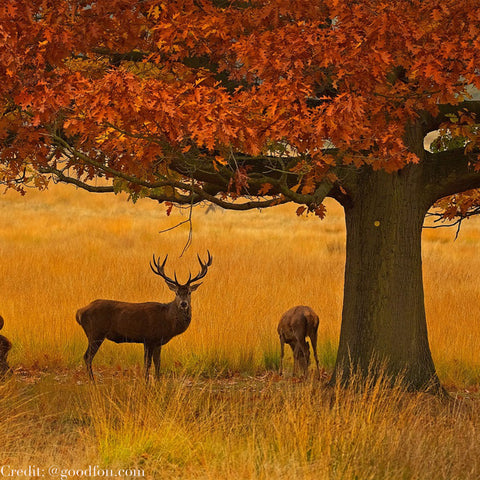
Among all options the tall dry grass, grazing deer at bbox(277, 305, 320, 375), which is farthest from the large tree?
the tall dry grass

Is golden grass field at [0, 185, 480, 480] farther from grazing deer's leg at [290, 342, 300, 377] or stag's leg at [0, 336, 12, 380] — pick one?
stag's leg at [0, 336, 12, 380]

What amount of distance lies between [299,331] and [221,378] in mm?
1483

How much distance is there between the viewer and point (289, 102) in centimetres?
774

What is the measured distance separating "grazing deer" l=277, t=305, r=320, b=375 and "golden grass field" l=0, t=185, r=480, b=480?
375 mm

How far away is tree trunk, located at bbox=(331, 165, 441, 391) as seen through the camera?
10789mm

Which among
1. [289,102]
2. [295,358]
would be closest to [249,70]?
[289,102]

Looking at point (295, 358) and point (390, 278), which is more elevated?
point (390, 278)

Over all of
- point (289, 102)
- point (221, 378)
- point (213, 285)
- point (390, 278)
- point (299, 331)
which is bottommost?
point (221, 378)

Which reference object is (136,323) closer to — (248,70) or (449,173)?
(449,173)

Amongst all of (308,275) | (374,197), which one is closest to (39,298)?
(308,275)

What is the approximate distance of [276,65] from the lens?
767 centimetres

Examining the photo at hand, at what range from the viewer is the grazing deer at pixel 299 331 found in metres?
12.5

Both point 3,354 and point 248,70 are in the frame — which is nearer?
point 248,70

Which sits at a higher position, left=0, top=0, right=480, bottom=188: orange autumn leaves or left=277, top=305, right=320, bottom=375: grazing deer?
left=0, top=0, right=480, bottom=188: orange autumn leaves
